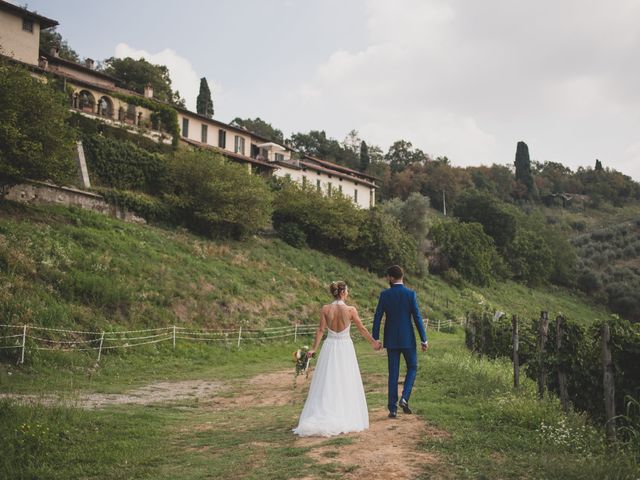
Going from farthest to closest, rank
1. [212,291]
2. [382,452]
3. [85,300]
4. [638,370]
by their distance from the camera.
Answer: [212,291] → [85,300] → [638,370] → [382,452]

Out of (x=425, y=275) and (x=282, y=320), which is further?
(x=425, y=275)

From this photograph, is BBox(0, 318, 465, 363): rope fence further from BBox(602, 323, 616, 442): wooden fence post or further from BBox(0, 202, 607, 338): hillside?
BBox(602, 323, 616, 442): wooden fence post

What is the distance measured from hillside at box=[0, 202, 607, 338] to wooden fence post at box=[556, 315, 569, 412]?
16394mm

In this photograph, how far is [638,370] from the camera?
837 centimetres

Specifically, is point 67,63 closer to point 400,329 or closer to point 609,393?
point 400,329

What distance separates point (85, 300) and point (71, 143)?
10.2m

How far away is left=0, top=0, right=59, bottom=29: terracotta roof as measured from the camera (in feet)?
119

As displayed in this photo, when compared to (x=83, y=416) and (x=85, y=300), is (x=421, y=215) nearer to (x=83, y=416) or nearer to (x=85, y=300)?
(x=85, y=300)

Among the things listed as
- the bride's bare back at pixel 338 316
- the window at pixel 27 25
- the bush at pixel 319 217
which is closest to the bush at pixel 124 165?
the window at pixel 27 25

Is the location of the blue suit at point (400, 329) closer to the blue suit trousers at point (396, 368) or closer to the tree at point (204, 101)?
the blue suit trousers at point (396, 368)

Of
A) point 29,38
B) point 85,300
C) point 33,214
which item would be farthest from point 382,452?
point 29,38

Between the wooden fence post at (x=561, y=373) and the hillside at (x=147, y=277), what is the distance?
16.4 metres

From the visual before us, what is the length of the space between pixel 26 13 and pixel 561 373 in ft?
137

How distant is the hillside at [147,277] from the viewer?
20594 millimetres
